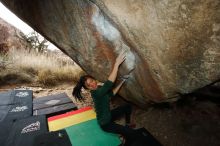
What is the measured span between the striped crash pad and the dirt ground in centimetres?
51

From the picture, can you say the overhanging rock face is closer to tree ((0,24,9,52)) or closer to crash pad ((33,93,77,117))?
crash pad ((33,93,77,117))

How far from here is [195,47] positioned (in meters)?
2.07

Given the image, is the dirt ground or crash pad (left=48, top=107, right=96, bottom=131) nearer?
the dirt ground

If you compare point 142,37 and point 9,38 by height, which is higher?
point 142,37

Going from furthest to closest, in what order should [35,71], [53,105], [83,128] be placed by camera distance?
1. [35,71]
2. [53,105]
3. [83,128]

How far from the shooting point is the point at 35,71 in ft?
22.1

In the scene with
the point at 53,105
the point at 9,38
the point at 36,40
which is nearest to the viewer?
the point at 53,105

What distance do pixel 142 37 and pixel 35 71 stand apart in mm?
4956

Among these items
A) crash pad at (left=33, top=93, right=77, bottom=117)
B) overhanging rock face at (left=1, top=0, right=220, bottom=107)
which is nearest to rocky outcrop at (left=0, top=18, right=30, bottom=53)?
crash pad at (left=33, top=93, right=77, bottom=117)

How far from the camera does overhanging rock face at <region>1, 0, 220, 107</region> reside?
6.51ft

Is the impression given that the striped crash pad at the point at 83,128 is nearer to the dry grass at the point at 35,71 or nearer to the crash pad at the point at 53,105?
the crash pad at the point at 53,105

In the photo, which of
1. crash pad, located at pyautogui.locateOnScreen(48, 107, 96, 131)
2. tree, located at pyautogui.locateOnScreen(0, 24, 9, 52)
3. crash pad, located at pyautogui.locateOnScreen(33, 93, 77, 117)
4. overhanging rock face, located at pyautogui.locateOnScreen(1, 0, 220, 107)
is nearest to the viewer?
overhanging rock face, located at pyautogui.locateOnScreen(1, 0, 220, 107)

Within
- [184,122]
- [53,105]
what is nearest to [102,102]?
[184,122]

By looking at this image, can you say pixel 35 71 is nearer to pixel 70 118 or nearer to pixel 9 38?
pixel 9 38
